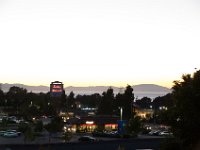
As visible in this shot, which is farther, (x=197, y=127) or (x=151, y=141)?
(x=151, y=141)

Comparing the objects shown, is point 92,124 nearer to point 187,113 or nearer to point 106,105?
point 106,105

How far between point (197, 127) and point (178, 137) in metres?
1.45

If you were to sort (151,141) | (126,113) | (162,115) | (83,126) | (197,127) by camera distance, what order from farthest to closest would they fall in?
(126,113), (83,126), (151,141), (162,115), (197,127)

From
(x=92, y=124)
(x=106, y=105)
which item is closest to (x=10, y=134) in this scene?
(x=92, y=124)

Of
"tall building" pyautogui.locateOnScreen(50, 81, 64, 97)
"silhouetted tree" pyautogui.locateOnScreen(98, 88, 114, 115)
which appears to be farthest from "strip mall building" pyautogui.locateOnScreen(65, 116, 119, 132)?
"silhouetted tree" pyautogui.locateOnScreen(98, 88, 114, 115)

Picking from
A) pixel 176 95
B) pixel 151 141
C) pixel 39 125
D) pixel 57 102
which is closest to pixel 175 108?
pixel 176 95

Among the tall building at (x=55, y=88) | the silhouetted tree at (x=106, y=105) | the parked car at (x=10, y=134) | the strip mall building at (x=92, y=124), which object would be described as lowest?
the parked car at (x=10, y=134)

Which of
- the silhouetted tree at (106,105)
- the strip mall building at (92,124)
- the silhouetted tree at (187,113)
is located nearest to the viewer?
the silhouetted tree at (187,113)

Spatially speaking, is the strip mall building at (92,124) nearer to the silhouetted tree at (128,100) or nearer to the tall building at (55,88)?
the silhouetted tree at (128,100)

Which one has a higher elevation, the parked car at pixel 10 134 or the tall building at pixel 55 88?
the tall building at pixel 55 88

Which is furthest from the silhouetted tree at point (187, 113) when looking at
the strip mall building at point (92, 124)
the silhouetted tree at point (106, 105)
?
the silhouetted tree at point (106, 105)

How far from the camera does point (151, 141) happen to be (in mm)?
49031

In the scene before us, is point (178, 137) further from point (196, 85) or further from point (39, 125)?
point (39, 125)

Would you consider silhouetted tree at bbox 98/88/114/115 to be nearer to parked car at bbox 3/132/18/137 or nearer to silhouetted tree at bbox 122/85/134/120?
silhouetted tree at bbox 122/85/134/120
